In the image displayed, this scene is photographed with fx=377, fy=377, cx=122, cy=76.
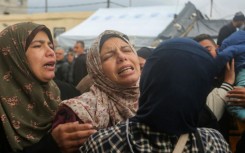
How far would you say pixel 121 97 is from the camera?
1.92 m

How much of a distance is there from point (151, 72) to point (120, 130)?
0.83 feet

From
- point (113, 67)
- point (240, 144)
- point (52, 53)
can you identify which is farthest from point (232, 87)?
point (52, 53)

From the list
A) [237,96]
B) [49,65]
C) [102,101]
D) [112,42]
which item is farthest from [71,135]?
[237,96]

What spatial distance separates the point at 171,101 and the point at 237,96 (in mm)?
1349

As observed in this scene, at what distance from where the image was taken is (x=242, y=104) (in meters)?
2.46

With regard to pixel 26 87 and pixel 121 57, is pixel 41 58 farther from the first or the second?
pixel 121 57

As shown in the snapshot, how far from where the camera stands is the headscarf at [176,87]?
4.14ft

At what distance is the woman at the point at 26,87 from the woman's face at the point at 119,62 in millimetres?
436

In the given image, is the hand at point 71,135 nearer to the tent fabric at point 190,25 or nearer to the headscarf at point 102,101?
the headscarf at point 102,101

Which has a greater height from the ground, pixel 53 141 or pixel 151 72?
pixel 151 72

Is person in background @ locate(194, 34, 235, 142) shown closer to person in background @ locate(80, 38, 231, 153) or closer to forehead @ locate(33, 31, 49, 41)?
forehead @ locate(33, 31, 49, 41)

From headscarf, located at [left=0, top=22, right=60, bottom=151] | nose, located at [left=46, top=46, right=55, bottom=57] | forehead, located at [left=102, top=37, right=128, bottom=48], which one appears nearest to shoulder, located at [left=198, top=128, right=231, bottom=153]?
forehead, located at [left=102, top=37, right=128, bottom=48]

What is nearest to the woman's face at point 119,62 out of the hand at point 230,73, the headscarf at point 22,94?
the headscarf at point 22,94

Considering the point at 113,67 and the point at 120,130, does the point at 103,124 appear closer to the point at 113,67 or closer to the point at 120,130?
the point at 113,67
